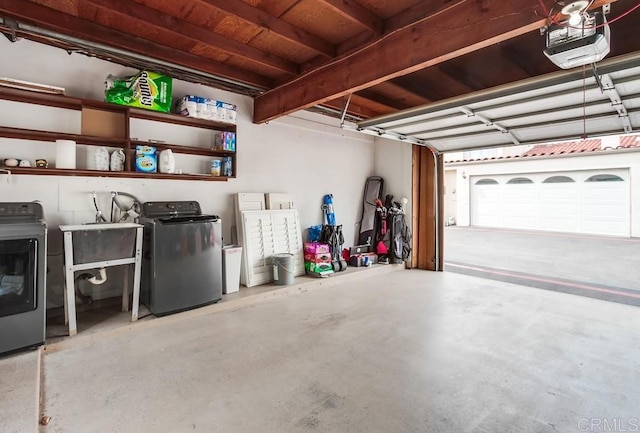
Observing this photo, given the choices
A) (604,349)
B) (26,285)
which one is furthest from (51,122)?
(604,349)

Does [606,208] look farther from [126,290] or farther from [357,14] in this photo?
[126,290]

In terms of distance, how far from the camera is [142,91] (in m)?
3.29

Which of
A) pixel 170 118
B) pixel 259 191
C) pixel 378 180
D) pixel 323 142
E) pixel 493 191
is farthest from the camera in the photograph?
pixel 493 191

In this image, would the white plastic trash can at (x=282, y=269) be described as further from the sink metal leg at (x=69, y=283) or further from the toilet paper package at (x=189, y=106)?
the sink metal leg at (x=69, y=283)

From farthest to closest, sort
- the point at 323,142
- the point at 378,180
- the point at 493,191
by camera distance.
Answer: the point at 493,191 < the point at 378,180 < the point at 323,142

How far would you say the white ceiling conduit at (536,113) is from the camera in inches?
108

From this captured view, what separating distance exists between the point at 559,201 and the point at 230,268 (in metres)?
11.6

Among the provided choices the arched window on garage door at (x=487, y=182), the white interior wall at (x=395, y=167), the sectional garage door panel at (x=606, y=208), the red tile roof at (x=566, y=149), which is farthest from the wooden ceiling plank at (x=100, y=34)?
the sectional garage door panel at (x=606, y=208)

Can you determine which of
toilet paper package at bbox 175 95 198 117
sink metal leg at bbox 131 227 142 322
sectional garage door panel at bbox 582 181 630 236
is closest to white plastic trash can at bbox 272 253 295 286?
sink metal leg at bbox 131 227 142 322

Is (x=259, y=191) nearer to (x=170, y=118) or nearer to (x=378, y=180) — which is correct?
(x=170, y=118)

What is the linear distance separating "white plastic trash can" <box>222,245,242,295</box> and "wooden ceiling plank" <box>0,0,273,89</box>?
2.13 meters

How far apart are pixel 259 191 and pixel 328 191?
147cm

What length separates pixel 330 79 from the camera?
3377mm

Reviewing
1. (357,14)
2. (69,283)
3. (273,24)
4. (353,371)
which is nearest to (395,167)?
(357,14)
